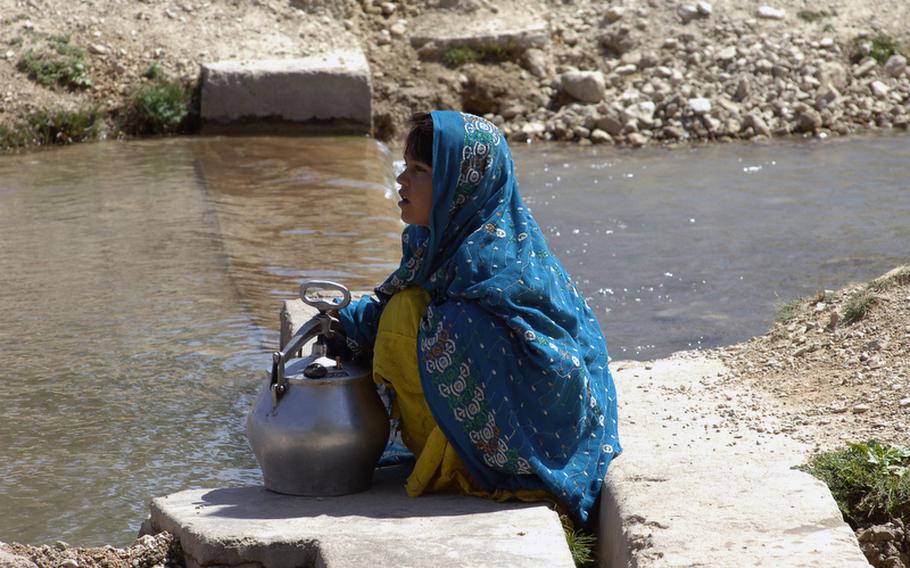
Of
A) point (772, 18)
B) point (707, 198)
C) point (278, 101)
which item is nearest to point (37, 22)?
point (278, 101)

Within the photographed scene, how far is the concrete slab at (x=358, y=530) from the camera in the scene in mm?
2654

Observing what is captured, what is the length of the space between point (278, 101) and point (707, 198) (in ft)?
12.2

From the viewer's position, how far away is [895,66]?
12078mm

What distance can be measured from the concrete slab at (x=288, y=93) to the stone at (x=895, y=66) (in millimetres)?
5092

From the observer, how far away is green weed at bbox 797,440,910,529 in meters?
3.03

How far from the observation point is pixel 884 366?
4.01 meters

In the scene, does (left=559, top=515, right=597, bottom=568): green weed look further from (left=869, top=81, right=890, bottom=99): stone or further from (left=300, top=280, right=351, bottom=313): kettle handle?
(left=869, top=81, right=890, bottom=99): stone

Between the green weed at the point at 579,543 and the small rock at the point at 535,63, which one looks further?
the small rock at the point at 535,63

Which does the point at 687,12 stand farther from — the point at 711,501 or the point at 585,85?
the point at 711,501

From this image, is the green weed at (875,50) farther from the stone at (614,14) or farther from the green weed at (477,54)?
the green weed at (477,54)

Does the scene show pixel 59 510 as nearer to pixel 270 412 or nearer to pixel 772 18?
pixel 270 412

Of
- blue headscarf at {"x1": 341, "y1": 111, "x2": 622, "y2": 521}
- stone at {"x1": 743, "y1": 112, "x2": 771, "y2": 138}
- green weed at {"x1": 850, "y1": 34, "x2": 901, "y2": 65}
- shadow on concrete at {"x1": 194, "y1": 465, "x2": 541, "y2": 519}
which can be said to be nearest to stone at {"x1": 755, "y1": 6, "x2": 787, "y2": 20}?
green weed at {"x1": 850, "y1": 34, "x2": 901, "y2": 65}

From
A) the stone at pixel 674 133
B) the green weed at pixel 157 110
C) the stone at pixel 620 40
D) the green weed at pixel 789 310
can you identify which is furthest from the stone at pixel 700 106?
the green weed at pixel 789 310

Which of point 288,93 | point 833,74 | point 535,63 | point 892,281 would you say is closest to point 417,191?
point 892,281
